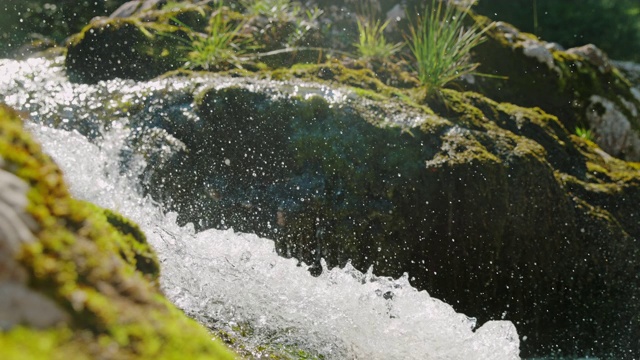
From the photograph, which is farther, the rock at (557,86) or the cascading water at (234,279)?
the rock at (557,86)

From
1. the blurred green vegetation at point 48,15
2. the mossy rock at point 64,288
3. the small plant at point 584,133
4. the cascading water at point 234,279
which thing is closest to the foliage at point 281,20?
the cascading water at point 234,279

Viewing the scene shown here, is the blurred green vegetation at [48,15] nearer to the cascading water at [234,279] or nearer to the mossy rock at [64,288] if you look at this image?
the cascading water at [234,279]

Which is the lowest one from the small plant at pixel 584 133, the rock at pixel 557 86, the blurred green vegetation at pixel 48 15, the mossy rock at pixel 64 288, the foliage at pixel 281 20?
the blurred green vegetation at pixel 48 15

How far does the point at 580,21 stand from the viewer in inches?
515

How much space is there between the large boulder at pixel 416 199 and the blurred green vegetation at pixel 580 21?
29.4ft

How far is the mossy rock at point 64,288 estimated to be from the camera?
3.13 feet

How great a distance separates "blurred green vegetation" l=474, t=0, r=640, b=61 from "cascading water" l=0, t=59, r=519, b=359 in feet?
33.0

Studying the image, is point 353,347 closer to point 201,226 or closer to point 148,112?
point 201,226

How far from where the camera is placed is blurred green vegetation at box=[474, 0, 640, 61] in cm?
1285

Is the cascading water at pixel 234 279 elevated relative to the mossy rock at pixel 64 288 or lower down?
lower down

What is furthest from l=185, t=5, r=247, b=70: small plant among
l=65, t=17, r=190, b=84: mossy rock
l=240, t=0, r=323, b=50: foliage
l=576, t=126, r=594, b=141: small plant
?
l=576, t=126, r=594, b=141: small plant

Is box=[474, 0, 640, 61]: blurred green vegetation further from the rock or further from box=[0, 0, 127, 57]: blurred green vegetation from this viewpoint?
box=[0, 0, 127, 57]: blurred green vegetation

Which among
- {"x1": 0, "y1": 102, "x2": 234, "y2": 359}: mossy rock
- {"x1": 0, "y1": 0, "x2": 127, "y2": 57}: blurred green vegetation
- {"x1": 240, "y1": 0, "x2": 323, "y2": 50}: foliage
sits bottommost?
{"x1": 0, "y1": 0, "x2": 127, "y2": 57}: blurred green vegetation

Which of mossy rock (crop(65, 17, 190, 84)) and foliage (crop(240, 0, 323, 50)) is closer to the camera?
mossy rock (crop(65, 17, 190, 84))
